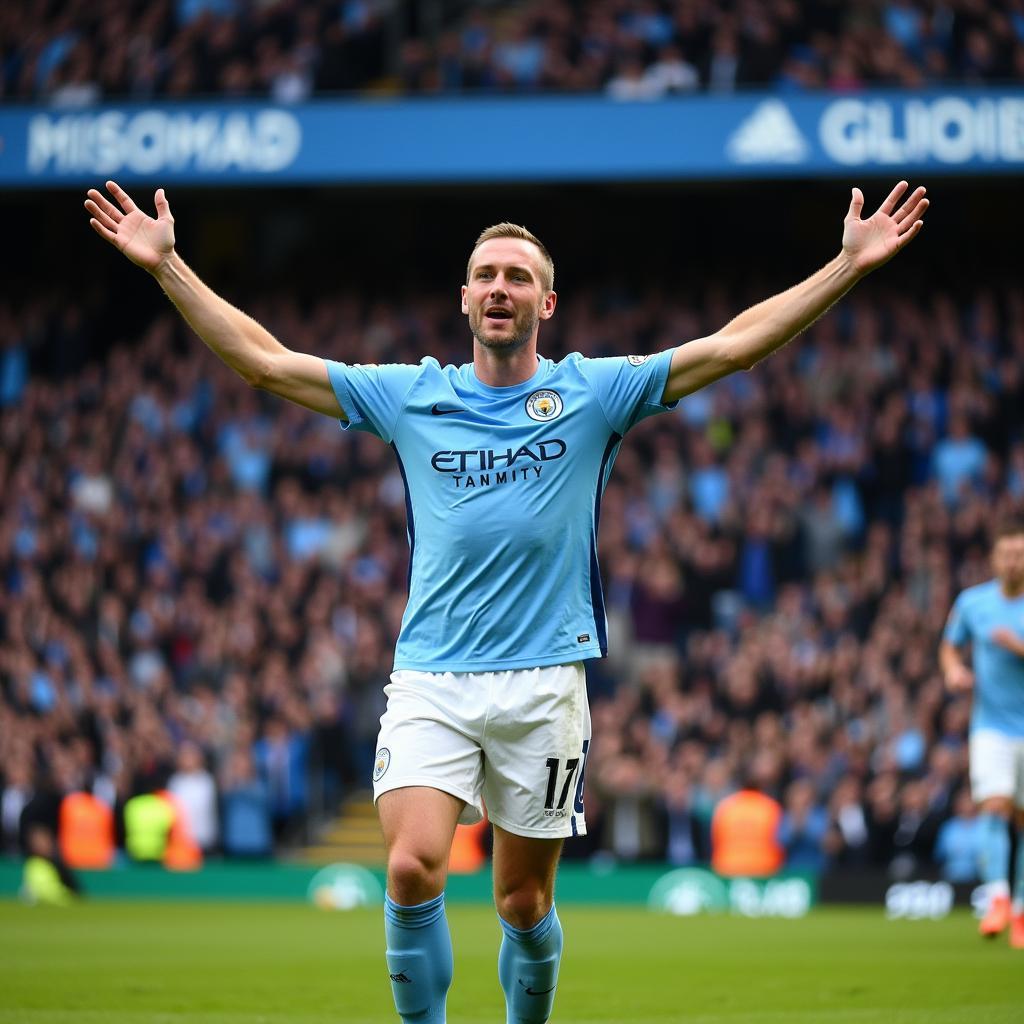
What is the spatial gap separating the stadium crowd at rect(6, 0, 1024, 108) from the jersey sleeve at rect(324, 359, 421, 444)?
59.6 feet

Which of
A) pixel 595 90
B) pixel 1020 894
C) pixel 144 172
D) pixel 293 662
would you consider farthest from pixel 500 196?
pixel 1020 894

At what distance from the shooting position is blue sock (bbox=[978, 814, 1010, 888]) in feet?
37.7

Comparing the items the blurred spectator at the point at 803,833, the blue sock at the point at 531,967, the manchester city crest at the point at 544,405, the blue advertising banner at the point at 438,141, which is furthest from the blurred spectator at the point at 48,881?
the manchester city crest at the point at 544,405

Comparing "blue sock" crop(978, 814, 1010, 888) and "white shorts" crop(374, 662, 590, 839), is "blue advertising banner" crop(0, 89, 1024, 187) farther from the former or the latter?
"white shorts" crop(374, 662, 590, 839)

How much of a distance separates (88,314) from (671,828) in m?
13.4

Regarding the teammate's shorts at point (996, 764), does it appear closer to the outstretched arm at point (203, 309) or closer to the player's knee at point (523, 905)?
the player's knee at point (523, 905)

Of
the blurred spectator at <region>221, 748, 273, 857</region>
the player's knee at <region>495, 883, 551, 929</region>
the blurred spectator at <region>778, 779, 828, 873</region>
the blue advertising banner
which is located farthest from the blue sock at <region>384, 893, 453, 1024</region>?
the blue advertising banner

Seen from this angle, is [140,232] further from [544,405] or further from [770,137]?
[770,137]

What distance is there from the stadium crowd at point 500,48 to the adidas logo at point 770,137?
633 mm

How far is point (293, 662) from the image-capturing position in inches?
869

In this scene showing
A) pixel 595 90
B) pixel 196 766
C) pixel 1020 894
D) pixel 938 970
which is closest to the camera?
pixel 938 970

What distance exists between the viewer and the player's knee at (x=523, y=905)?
6.25m

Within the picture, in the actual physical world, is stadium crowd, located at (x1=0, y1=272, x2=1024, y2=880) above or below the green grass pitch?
above

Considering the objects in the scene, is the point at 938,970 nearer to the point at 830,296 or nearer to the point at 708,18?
the point at 830,296
